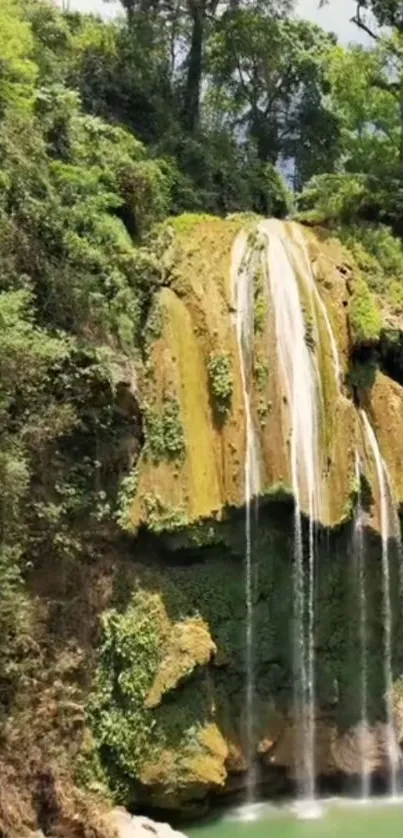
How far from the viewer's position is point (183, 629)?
11531 mm

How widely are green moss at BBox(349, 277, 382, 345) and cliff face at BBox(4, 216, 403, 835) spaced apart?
0.03m

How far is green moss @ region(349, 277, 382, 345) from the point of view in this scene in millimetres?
13547

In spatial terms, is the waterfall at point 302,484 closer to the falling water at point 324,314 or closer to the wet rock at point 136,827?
the falling water at point 324,314

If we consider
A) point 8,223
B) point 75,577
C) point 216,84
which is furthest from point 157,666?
point 216,84

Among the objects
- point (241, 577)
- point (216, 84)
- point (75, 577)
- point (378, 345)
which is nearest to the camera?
point (75, 577)

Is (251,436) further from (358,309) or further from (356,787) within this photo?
(356,787)

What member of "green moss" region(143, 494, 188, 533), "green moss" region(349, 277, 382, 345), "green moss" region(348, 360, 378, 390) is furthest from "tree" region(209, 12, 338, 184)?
"green moss" region(143, 494, 188, 533)

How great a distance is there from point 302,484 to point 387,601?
81.5 inches

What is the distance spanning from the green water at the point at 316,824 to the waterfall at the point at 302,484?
60 cm

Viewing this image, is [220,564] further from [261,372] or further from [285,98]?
[285,98]

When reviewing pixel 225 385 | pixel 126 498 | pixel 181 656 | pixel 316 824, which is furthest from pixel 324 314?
pixel 316 824

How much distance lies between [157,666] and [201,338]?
13.8 feet

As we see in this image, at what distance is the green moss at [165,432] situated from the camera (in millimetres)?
11977

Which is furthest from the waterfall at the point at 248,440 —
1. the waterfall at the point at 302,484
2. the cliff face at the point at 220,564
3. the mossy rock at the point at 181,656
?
the mossy rock at the point at 181,656
